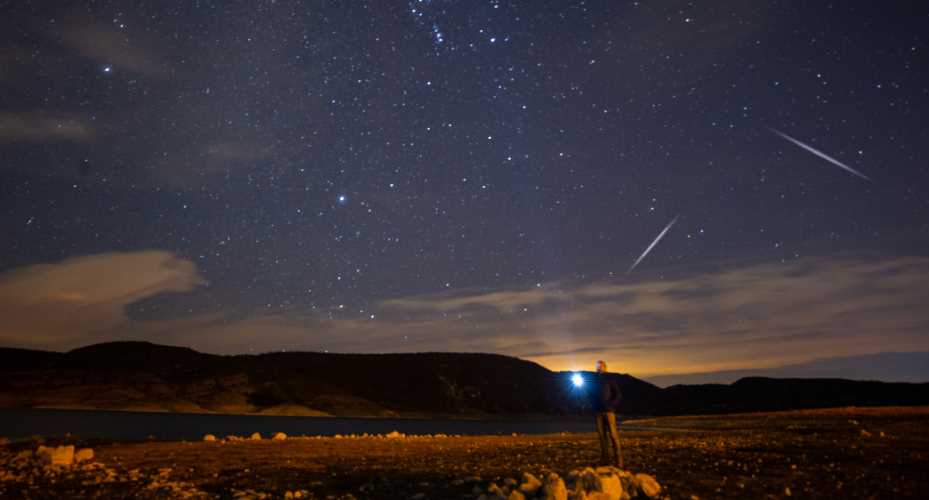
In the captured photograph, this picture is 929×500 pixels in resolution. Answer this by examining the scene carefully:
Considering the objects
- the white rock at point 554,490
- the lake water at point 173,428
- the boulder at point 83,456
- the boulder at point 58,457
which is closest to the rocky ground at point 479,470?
the boulder at point 58,457

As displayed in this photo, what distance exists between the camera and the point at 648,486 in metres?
12.7

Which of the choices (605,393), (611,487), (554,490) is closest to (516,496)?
(554,490)

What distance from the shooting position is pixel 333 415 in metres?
139

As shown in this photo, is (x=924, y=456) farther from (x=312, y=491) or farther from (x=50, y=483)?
(x=50, y=483)

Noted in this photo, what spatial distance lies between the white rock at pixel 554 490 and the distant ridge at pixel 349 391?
356ft

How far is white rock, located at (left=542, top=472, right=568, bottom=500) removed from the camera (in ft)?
38.9

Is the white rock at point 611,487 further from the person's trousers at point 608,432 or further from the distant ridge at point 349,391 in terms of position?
the distant ridge at point 349,391

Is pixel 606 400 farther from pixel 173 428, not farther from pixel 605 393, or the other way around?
pixel 173 428

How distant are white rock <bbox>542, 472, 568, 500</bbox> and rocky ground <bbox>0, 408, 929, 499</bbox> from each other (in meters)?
0.92

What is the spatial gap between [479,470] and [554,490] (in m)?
6.46

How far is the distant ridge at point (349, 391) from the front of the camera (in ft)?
453

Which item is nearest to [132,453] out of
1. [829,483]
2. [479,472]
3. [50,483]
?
[50,483]

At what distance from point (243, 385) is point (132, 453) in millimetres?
132532

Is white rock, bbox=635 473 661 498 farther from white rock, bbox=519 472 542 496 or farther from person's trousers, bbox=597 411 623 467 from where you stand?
person's trousers, bbox=597 411 623 467
